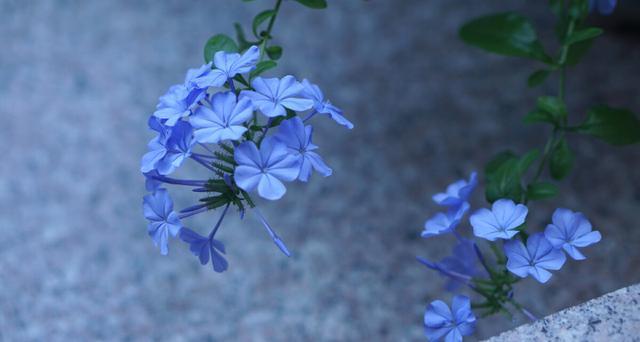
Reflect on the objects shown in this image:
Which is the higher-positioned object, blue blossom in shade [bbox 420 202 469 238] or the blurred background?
blue blossom in shade [bbox 420 202 469 238]

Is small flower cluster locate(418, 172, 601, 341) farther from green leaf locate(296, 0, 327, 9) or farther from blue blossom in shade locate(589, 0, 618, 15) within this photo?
blue blossom in shade locate(589, 0, 618, 15)

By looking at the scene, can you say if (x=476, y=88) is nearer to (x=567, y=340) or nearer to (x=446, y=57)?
(x=446, y=57)

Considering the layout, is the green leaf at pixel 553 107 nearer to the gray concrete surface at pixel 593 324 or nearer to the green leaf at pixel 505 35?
the green leaf at pixel 505 35

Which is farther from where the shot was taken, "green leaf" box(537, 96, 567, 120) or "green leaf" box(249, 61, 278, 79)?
"green leaf" box(537, 96, 567, 120)

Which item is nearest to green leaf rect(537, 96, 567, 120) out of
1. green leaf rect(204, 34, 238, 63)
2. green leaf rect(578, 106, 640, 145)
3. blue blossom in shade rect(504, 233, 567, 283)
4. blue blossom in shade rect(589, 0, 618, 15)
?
green leaf rect(578, 106, 640, 145)

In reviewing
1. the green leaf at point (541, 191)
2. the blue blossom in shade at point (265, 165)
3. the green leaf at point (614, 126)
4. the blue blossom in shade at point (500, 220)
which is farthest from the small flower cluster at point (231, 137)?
the green leaf at point (614, 126)
